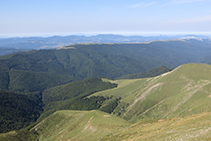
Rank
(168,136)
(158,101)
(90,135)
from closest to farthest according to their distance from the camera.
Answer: (168,136) < (90,135) < (158,101)

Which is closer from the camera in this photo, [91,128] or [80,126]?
[91,128]

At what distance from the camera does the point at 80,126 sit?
15262cm

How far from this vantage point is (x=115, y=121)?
14275 cm

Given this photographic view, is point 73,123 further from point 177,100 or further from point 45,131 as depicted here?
point 177,100

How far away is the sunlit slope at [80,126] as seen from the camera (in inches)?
5074

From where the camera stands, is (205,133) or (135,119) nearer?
(205,133)

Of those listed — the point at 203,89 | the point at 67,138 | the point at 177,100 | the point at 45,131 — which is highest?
the point at 203,89

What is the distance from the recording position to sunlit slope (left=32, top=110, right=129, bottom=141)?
129 m

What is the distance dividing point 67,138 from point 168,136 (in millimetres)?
98687

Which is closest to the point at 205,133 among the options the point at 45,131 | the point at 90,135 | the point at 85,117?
the point at 90,135

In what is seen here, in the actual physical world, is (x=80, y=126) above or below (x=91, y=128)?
below

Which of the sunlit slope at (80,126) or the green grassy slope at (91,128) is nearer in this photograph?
the green grassy slope at (91,128)

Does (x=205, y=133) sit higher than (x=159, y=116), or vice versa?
(x=205, y=133)

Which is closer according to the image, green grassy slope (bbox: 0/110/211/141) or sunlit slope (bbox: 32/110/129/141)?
green grassy slope (bbox: 0/110/211/141)
